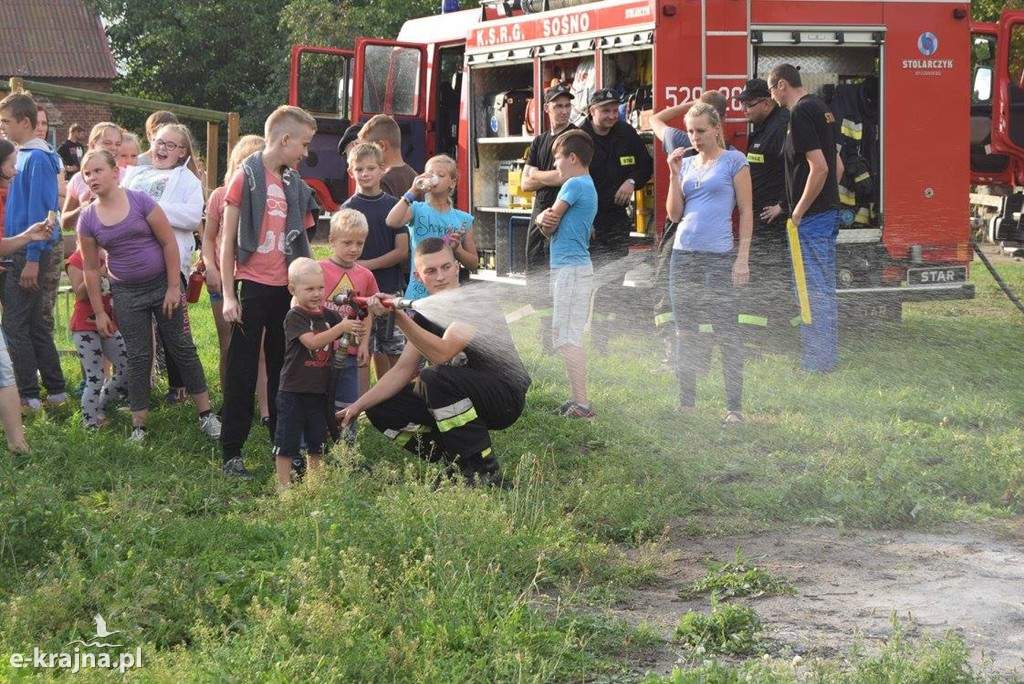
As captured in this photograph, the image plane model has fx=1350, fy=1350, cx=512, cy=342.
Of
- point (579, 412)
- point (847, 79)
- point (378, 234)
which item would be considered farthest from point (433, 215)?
point (847, 79)

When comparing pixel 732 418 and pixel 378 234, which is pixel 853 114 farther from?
pixel 378 234

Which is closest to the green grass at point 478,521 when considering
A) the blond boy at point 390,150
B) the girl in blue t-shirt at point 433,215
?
the girl in blue t-shirt at point 433,215

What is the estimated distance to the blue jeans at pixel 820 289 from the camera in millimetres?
9148

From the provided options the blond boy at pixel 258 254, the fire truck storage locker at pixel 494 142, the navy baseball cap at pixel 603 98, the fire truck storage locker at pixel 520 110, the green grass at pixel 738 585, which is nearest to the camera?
the green grass at pixel 738 585

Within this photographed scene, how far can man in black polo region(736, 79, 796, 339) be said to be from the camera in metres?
9.15

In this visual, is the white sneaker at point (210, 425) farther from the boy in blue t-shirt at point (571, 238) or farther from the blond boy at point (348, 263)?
the boy in blue t-shirt at point (571, 238)

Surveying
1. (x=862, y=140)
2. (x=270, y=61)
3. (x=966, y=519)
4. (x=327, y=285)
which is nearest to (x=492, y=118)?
(x=862, y=140)

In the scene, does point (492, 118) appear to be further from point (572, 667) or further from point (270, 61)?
point (270, 61)

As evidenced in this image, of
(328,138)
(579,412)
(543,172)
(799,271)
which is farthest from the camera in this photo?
(328,138)

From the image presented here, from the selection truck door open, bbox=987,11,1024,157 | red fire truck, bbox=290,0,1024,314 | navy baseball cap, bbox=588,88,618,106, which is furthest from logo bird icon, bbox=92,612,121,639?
truck door open, bbox=987,11,1024,157

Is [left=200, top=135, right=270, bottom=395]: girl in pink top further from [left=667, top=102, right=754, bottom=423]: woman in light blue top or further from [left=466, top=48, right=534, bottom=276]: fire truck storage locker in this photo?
[left=466, top=48, right=534, bottom=276]: fire truck storage locker

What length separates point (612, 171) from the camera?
9.38m

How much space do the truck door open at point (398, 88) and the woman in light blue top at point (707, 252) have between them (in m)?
6.17

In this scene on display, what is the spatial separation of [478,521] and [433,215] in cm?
294
